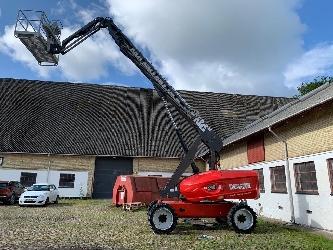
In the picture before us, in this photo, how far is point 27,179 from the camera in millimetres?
26828

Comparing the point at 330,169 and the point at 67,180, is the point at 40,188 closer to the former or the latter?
the point at 67,180

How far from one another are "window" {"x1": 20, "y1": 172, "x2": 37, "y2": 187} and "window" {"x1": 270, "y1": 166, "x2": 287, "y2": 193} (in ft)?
66.0

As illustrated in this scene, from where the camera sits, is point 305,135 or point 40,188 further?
point 40,188

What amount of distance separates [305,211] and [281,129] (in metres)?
3.75

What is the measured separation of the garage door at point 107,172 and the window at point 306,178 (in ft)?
58.3

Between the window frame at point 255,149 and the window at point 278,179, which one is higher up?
the window frame at point 255,149

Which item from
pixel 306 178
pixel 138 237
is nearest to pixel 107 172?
pixel 138 237

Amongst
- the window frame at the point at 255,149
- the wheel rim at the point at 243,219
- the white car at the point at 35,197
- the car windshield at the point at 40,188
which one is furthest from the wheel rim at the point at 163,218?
the car windshield at the point at 40,188

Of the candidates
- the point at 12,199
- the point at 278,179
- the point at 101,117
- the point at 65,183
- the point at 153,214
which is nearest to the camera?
the point at 153,214

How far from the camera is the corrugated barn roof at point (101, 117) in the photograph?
2819cm

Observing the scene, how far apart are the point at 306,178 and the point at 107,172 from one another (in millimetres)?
19307

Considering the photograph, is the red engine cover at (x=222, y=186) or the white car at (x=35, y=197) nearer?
the red engine cover at (x=222, y=186)

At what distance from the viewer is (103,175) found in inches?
1112

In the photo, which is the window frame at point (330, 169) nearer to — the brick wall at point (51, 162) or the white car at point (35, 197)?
the white car at point (35, 197)
